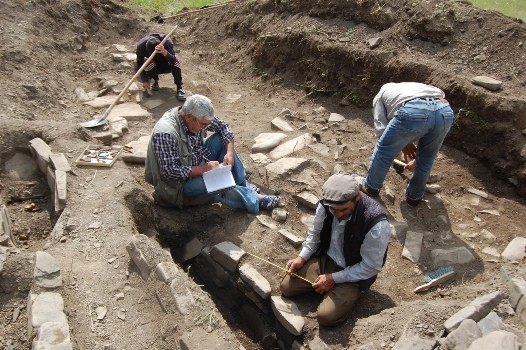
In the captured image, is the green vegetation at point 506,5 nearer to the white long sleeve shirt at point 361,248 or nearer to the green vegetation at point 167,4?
the green vegetation at point 167,4

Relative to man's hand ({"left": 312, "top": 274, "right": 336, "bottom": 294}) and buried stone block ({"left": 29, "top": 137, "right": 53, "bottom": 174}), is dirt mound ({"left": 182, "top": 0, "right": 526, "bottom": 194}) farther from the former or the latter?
buried stone block ({"left": 29, "top": 137, "right": 53, "bottom": 174})

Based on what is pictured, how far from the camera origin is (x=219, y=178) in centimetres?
477

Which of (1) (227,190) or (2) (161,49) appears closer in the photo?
(1) (227,190)

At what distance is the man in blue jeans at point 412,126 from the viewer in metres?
4.41

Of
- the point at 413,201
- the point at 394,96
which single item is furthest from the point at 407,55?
the point at 413,201

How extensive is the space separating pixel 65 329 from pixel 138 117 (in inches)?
165

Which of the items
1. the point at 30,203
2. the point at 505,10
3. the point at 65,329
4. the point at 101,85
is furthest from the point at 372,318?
the point at 505,10

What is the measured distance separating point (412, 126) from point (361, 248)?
4.75 feet

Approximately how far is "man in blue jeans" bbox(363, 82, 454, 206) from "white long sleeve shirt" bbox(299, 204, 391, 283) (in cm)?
126

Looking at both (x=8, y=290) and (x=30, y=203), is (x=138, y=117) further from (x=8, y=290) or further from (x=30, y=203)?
(x=8, y=290)

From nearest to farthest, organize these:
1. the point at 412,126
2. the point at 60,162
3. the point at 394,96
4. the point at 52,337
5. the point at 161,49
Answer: the point at 52,337
the point at 412,126
the point at 394,96
the point at 60,162
the point at 161,49

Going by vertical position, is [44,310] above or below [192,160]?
below

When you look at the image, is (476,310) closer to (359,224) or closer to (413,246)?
(359,224)

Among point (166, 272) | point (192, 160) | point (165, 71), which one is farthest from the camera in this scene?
point (165, 71)
